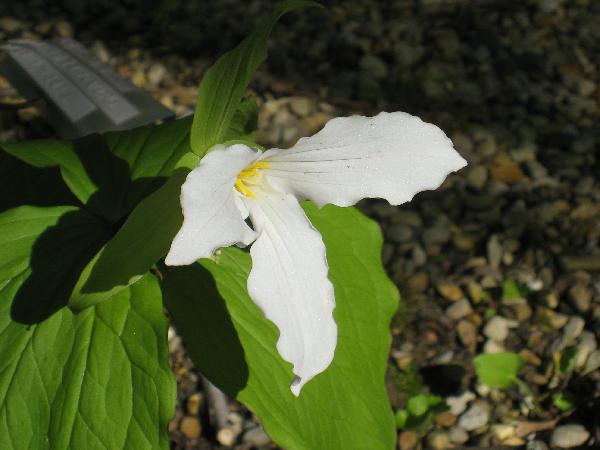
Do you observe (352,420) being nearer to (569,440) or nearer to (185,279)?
(185,279)

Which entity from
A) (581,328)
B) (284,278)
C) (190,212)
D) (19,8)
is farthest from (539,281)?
(19,8)

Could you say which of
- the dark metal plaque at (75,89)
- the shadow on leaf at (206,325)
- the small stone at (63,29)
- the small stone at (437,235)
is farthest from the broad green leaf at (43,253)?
the small stone at (63,29)

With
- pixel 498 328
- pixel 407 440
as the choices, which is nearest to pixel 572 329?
pixel 498 328

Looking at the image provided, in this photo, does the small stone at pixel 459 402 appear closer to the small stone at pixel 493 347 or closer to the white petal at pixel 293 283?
the small stone at pixel 493 347

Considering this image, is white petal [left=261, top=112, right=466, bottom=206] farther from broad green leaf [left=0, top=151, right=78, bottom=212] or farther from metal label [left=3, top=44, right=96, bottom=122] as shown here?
metal label [left=3, top=44, right=96, bottom=122]

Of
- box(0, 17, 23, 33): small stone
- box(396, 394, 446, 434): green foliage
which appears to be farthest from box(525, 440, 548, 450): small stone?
box(0, 17, 23, 33): small stone

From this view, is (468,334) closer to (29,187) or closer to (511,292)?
(511,292)
